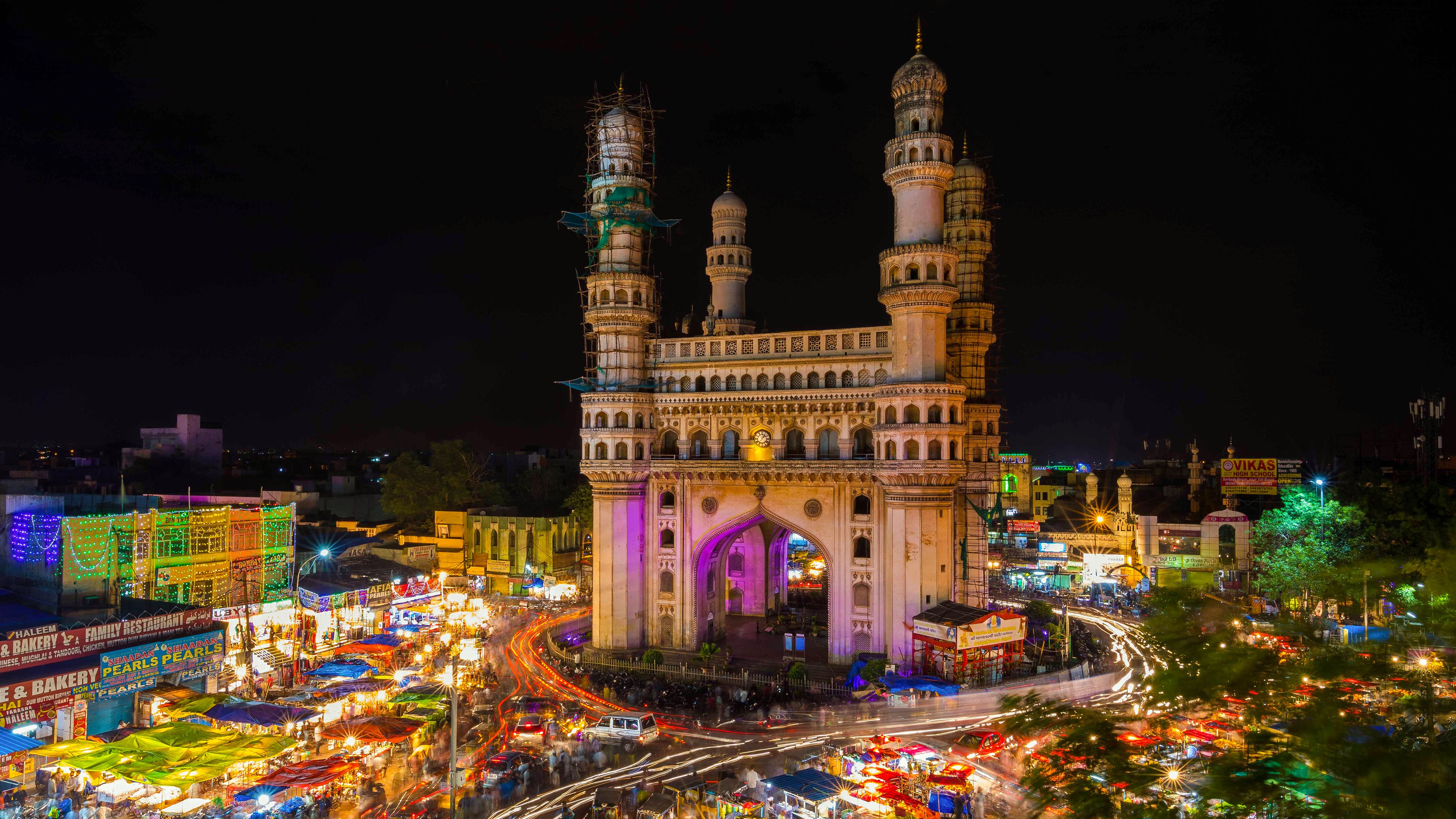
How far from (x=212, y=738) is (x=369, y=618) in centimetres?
1927

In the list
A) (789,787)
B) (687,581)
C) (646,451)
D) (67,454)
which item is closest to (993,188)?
(646,451)

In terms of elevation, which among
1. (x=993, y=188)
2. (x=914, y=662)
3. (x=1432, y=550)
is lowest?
(x=914, y=662)

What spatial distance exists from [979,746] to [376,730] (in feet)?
55.6

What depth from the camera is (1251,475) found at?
195 ft

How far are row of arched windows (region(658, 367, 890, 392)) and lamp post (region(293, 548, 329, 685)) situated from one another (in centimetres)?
1905

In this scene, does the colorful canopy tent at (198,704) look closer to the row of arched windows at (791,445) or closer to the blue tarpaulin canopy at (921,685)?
the row of arched windows at (791,445)

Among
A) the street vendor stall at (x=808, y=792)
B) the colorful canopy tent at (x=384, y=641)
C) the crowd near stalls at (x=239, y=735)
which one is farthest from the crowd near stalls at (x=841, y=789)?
the colorful canopy tent at (x=384, y=641)

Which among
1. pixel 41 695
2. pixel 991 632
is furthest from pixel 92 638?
pixel 991 632

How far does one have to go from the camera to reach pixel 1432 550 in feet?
90.5

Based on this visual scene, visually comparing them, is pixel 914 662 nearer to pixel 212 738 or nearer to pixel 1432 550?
pixel 1432 550

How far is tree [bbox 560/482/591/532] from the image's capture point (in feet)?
194

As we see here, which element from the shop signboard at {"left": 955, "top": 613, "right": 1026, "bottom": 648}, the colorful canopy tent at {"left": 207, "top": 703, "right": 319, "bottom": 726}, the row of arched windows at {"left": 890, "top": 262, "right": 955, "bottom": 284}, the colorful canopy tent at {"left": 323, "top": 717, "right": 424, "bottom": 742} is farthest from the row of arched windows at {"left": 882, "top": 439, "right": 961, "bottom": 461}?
the colorful canopy tent at {"left": 207, "top": 703, "right": 319, "bottom": 726}

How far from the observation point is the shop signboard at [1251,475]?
5875 cm

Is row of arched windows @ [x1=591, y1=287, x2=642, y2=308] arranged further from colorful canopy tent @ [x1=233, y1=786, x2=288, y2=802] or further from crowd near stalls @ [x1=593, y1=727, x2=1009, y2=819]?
colorful canopy tent @ [x1=233, y1=786, x2=288, y2=802]
